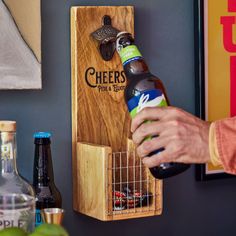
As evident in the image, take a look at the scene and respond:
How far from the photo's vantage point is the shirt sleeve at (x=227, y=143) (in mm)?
1460

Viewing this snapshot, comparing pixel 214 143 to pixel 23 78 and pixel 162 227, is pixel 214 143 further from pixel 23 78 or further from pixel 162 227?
pixel 162 227

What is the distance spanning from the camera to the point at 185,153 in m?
1.49

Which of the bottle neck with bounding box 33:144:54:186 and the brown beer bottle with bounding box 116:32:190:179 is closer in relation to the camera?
the brown beer bottle with bounding box 116:32:190:179

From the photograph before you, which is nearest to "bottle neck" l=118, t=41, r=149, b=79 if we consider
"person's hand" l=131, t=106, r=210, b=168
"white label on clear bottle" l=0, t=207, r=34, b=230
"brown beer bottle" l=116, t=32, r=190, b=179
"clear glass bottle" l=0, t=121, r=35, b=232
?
"brown beer bottle" l=116, t=32, r=190, b=179

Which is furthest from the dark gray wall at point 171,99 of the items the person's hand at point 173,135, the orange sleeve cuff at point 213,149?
the orange sleeve cuff at point 213,149

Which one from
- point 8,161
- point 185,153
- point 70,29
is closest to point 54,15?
point 70,29

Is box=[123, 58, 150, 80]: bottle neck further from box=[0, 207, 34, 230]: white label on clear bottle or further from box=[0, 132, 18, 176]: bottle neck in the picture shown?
box=[0, 207, 34, 230]: white label on clear bottle

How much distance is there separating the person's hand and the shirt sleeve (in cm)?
3

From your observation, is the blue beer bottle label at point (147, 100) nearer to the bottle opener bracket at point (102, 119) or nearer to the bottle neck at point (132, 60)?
the bottle neck at point (132, 60)

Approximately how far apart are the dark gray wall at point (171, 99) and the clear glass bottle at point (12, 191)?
7.0 inches

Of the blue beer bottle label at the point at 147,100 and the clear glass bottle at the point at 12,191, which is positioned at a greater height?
the blue beer bottle label at the point at 147,100

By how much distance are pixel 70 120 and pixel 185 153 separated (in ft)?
1.64

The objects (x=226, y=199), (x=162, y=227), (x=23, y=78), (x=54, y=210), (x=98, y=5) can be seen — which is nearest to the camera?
(x=54, y=210)

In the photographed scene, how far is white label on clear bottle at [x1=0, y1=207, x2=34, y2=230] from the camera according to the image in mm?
1539
